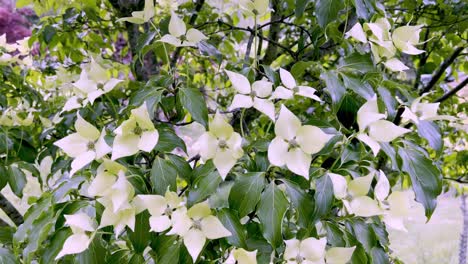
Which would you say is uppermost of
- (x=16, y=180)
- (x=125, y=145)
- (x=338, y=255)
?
(x=125, y=145)

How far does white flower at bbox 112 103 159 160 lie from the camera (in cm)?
41

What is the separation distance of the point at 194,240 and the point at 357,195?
163mm

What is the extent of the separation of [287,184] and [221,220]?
7 cm

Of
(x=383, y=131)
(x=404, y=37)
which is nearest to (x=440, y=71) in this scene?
(x=404, y=37)

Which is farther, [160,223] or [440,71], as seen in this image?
[440,71]

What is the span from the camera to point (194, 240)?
41 cm

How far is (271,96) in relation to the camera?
448 mm

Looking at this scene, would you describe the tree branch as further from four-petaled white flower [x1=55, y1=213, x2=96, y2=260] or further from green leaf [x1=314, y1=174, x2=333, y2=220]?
four-petaled white flower [x1=55, y1=213, x2=96, y2=260]

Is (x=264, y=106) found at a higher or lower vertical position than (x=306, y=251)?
higher

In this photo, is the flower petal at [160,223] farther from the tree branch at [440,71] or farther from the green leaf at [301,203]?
the tree branch at [440,71]

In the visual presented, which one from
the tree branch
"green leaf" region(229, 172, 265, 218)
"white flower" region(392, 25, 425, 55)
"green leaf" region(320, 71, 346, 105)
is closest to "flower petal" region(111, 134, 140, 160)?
"green leaf" region(229, 172, 265, 218)

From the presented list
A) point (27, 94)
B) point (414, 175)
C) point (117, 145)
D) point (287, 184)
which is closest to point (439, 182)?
point (414, 175)

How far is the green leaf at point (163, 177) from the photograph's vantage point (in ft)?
1.43

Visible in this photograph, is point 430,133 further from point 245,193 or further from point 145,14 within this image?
point 145,14
